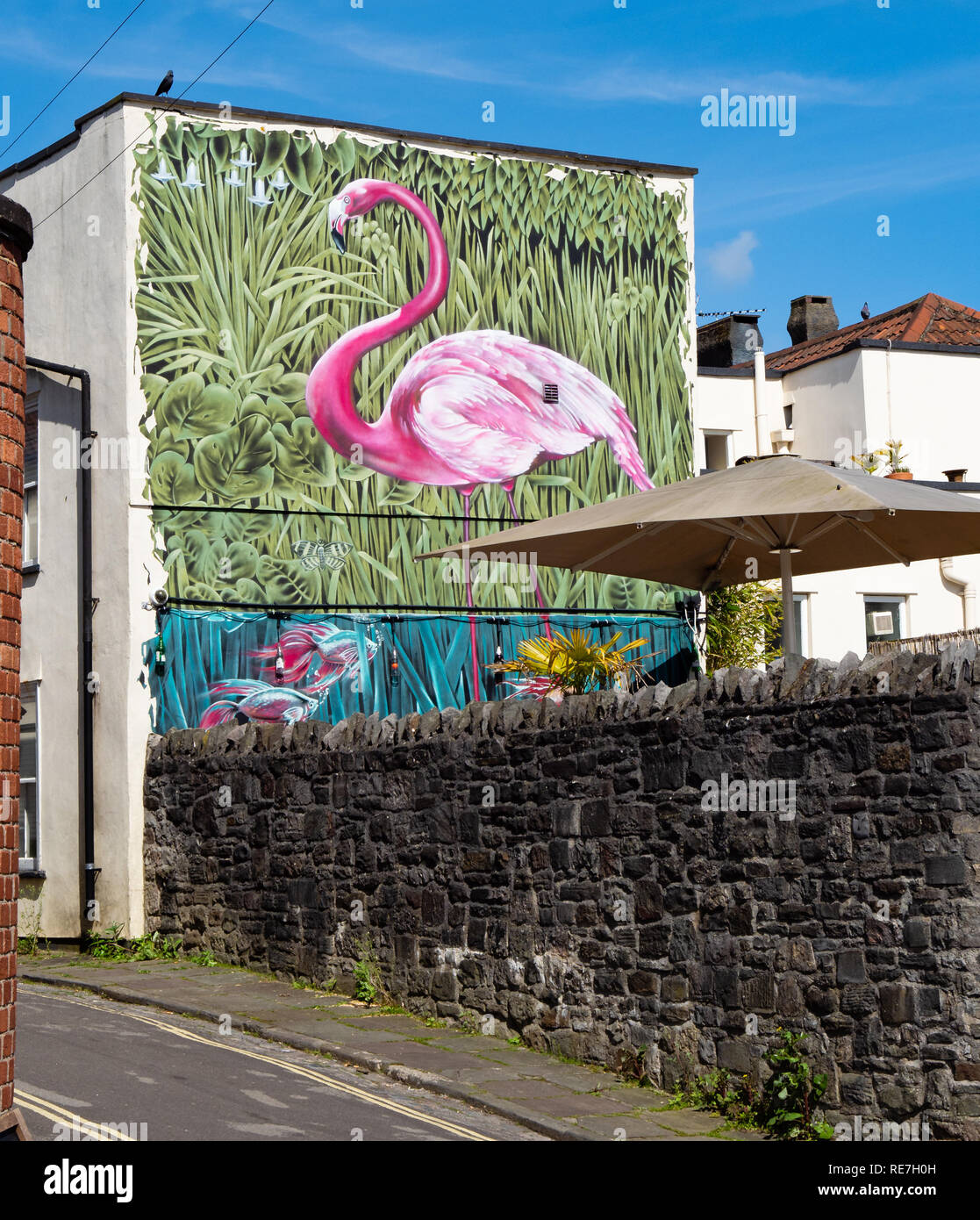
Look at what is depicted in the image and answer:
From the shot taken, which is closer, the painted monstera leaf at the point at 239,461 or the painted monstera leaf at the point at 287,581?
the painted monstera leaf at the point at 239,461

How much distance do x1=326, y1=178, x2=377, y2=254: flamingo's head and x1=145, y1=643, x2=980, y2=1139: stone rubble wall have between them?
247 inches

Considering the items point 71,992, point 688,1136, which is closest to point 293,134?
point 71,992

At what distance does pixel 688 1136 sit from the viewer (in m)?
8.42

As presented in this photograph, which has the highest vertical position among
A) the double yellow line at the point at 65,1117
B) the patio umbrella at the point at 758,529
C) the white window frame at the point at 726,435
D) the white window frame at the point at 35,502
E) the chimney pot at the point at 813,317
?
the chimney pot at the point at 813,317

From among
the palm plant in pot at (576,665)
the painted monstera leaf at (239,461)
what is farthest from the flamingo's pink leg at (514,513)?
the painted monstera leaf at (239,461)

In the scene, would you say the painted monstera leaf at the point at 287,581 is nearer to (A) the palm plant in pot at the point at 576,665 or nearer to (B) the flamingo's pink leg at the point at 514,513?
(A) the palm plant in pot at the point at 576,665

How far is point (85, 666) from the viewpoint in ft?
51.5

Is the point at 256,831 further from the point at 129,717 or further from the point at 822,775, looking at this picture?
A: the point at 822,775

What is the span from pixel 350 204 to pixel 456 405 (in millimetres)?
2579

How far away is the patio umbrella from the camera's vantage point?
34.1 feet

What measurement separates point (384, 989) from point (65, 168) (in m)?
9.97

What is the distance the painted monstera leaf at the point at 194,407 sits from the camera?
15883mm

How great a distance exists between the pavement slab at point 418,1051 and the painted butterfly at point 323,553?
4536 millimetres

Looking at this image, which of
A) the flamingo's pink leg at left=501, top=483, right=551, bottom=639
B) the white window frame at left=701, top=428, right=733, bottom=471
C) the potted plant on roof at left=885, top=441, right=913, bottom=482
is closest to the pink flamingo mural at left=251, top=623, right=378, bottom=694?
the flamingo's pink leg at left=501, top=483, right=551, bottom=639
